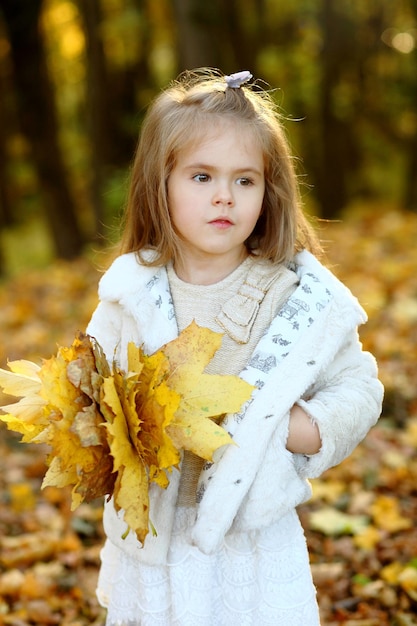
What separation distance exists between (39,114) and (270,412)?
23.9ft

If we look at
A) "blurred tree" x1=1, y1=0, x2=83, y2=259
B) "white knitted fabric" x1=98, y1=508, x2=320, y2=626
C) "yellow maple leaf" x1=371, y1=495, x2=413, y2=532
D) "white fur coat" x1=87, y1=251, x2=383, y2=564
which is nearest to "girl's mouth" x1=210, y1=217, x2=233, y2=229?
"white fur coat" x1=87, y1=251, x2=383, y2=564

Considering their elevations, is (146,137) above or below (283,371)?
above

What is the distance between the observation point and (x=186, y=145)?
1.86 meters

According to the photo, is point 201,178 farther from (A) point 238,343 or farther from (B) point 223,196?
(A) point 238,343

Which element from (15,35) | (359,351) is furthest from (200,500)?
(15,35)

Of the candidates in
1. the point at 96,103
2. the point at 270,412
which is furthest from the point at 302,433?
the point at 96,103

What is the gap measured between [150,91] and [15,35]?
144 inches

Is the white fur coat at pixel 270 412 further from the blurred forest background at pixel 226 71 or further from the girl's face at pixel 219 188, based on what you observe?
the blurred forest background at pixel 226 71

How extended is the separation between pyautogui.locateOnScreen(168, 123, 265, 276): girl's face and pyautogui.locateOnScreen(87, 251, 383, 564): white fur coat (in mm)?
208

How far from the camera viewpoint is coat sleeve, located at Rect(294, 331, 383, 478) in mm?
1787

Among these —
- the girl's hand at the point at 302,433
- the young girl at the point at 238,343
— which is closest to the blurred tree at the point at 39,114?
the young girl at the point at 238,343

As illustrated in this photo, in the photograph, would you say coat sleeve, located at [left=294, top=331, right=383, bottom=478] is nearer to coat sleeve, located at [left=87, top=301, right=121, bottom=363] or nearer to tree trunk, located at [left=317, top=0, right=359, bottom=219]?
coat sleeve, located at [left=87, top=301, right=121, bottom=363]

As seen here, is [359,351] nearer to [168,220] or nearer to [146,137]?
[168,220]

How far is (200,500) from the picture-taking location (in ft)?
6.00
